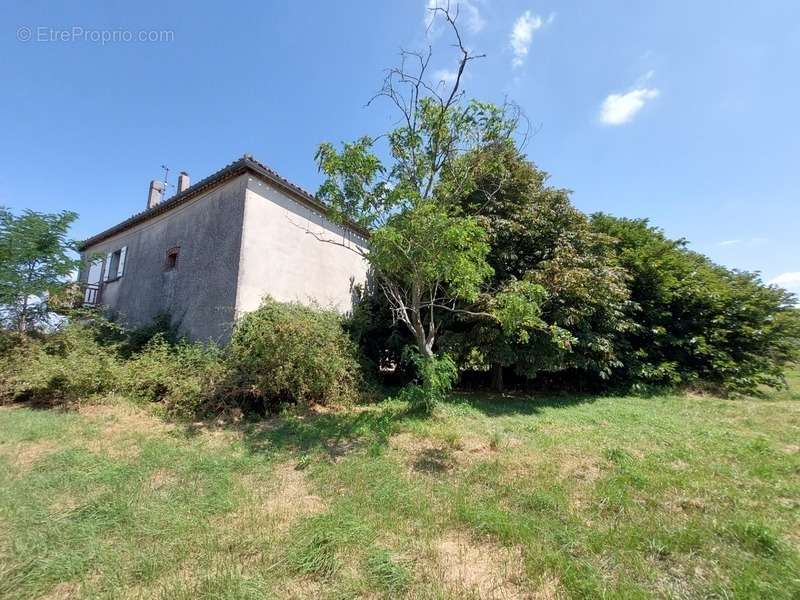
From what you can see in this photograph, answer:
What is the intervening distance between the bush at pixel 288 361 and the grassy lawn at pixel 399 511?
1290 millimetres

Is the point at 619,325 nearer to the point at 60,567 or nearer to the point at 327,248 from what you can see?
the point at 327,248

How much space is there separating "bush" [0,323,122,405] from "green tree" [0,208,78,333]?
1128mm

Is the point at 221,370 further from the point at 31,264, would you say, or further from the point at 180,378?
the point at 31,264

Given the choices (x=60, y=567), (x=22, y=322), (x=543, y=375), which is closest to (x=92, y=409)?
(x=22, y=322)

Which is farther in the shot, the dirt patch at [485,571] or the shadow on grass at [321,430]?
the shadow on grass at [321,430]

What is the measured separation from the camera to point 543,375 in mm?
11734

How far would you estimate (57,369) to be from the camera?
7816 mm

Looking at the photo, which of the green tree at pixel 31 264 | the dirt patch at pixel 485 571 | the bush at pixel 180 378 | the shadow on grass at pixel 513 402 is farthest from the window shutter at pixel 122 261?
the dirt patch at pixel 485 571

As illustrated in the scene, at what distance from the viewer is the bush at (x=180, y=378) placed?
7316 millimetres

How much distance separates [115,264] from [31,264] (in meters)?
3.41

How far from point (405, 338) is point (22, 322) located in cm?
1153

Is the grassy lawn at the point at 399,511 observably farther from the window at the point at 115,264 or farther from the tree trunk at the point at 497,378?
the window at the point at 115,264

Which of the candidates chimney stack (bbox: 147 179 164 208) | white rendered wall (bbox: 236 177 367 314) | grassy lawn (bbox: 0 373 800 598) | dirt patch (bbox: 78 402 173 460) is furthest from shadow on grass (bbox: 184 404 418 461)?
chimney stack (bbox: 147 179 164 208)

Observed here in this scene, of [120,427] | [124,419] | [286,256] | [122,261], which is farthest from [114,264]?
[120,427]
